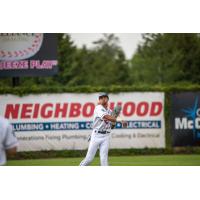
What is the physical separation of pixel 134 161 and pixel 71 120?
328 cm

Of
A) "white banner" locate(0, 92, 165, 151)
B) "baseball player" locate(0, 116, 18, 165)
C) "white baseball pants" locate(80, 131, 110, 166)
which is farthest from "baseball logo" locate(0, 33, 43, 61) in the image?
"baseball player" locate(0, 116, 18, 165)

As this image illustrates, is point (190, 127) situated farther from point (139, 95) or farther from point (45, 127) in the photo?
point (45, 127)

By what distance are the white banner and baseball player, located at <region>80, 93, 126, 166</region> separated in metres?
6.02

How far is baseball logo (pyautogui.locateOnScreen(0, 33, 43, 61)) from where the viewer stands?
23094 mm

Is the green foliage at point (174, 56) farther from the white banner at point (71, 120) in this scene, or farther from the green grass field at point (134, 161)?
the green grass field at point (134, 161)

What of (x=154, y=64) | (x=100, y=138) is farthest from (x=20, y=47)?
(x=154, y=64)

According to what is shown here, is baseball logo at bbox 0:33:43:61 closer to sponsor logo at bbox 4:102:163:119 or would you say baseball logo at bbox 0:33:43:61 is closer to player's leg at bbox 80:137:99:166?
sponsor logo at bbox 4:102:163:119

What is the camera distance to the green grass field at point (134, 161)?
733 inches

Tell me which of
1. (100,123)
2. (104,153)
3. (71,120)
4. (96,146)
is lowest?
(104,153)

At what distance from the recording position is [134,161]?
64.1 ft

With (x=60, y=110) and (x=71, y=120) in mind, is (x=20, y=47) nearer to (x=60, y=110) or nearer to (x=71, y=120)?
(x=60, y=110)

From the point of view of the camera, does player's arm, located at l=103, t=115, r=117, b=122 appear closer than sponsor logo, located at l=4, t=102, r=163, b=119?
Yes
